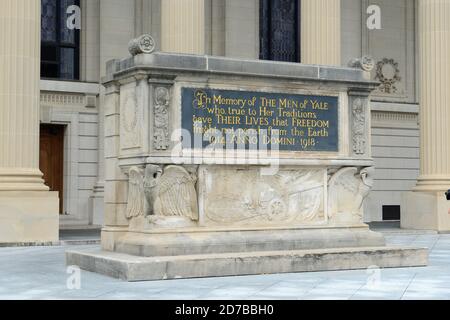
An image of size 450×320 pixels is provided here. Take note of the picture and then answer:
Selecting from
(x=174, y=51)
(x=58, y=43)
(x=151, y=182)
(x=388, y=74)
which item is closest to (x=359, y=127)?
(x=151, y=182)

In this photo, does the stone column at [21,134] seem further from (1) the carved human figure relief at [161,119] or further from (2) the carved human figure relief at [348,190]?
(2) the carved human figure relief at [348,190]

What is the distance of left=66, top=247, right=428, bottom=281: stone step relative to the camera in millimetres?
13219

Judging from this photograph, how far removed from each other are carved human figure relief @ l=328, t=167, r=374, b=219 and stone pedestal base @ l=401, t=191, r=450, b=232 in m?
12.4

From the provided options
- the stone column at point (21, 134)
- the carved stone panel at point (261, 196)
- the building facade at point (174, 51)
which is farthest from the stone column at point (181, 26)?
the carved stone panel at point (261, 196)

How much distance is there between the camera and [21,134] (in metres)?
22.2

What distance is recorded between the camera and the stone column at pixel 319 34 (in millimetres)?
26016

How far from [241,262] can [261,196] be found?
155 cm

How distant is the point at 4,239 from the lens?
21.4 m

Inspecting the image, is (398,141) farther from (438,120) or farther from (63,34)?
(63,34)

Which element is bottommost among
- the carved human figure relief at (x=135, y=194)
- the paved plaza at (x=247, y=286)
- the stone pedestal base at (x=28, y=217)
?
the paved plaza at (x=247, y=286)

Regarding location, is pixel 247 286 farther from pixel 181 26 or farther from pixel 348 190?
pixel 181 26

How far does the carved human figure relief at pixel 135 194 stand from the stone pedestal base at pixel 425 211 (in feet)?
51.1

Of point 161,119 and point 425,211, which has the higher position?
point 161,119
